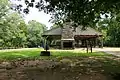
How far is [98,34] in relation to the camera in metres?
53.9

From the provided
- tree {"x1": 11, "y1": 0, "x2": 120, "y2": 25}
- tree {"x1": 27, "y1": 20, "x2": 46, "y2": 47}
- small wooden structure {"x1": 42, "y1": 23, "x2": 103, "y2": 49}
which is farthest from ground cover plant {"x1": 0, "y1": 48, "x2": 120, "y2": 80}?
tree {"x1": 27, "y1": 20, "x2": 46, "y2": 47}

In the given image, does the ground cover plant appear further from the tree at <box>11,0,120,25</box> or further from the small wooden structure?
the small wooden structure

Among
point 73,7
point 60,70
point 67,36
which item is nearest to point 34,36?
point 67,36

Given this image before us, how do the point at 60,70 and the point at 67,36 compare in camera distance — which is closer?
Result: the point at 60,70

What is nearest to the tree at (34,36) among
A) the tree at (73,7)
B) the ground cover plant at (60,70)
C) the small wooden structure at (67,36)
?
the small wooden structure at (67,36)

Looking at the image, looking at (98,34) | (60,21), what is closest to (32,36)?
(98,34)

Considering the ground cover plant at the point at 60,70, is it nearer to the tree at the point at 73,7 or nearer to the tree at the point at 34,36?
the tree at the point at 73,7

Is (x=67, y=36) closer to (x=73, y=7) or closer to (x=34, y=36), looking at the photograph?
(x=34, y=36)

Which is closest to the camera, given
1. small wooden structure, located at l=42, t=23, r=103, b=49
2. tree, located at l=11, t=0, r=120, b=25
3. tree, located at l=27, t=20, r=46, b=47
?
tree, located at l=11, t=0, r=120, b=25

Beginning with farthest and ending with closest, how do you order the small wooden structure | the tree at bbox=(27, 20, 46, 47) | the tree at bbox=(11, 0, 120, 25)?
the tree at bbox=(27, 20, 46, 47)
the small wooden structure
the tree at bbox=(11, 0, 120, 25)

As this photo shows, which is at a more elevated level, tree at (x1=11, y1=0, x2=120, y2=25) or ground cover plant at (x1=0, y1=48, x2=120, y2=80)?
tree at (x1=11, y1=0, x2=120, y2=25)

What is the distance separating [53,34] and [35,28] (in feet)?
122

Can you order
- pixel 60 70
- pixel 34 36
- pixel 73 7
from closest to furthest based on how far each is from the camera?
pixel 73 7
pixel 60 70
pixel 34 36

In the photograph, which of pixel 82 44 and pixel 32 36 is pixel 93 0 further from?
pixel 32 36
